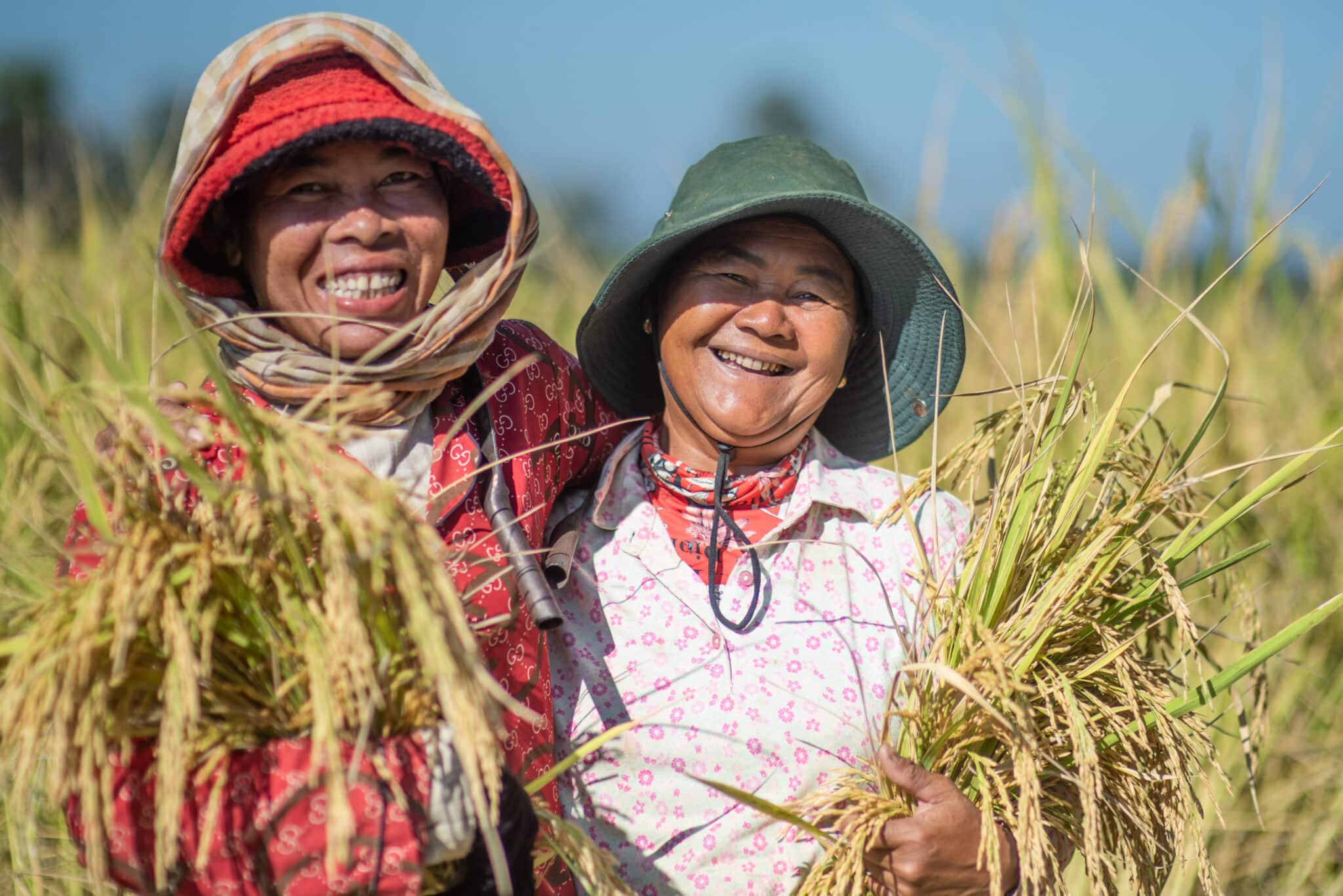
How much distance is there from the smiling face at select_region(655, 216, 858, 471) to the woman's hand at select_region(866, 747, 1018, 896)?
32.1 inches

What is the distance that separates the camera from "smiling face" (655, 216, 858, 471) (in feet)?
8.24

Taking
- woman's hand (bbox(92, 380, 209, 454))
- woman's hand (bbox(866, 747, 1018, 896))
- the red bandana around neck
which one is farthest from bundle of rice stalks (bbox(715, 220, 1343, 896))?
woman's hand (bbox(92, 380, 209, 454))

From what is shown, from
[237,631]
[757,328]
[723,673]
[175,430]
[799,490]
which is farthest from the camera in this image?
[799,490]

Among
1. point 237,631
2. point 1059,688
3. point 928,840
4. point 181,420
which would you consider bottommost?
point 928,840

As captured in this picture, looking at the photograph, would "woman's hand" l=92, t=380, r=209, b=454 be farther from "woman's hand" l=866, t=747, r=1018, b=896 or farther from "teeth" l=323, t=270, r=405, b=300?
"woman's hand" l=866, t=747, r=1018, b=896

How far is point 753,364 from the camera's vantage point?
2.53 metres

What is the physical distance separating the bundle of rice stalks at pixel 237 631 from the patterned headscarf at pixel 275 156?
0.35 m

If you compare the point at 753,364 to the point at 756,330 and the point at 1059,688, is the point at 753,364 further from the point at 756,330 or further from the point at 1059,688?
the point at 1059,688

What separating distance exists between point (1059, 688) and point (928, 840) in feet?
1.13

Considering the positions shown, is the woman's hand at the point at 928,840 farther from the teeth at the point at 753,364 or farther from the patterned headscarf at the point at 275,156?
the patterned headscarf at the point at 275,156

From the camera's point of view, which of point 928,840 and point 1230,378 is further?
point 1230,378

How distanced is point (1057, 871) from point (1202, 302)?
3065 millimetres

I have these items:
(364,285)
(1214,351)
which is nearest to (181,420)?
(364,285)

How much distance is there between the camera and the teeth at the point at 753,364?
8.30ft
